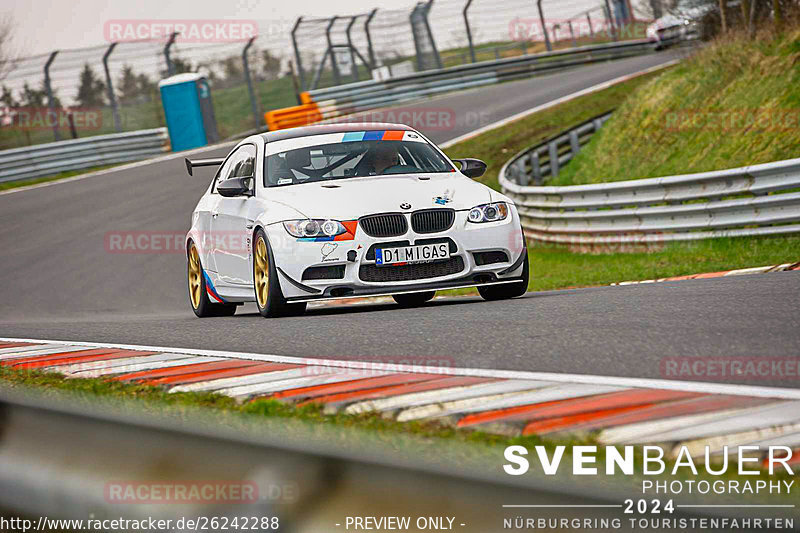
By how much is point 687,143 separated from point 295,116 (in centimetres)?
1441

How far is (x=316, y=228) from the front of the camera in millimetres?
7898

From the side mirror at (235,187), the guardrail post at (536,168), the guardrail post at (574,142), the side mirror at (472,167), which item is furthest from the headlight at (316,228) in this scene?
the guardrail post at (574,142)

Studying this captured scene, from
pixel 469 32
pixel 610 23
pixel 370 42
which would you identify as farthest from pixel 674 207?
pixel 610 23

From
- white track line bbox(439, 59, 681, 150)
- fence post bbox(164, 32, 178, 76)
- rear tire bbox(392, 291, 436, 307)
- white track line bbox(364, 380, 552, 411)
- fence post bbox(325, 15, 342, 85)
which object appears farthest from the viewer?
fence post bbox(325, 15, 342, 85)

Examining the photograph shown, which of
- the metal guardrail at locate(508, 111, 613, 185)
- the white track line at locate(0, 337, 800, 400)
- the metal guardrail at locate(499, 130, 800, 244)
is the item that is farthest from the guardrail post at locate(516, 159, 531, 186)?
the white track line at locate(0, 337, 800, 400)

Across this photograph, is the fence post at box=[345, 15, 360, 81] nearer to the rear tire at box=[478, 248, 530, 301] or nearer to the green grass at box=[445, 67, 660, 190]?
the green grass at box=[445, 67, 660, 190]

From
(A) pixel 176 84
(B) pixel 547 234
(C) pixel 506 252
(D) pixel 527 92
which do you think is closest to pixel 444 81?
(D) pixel 527 92

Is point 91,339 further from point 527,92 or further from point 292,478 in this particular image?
point 527,92

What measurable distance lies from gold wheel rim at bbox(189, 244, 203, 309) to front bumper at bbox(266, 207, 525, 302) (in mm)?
2344

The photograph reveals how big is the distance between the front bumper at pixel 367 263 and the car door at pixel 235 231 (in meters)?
0.79

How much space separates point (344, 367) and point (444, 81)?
30.7 metres

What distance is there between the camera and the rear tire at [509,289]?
8.62 meters

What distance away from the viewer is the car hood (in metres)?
8.00

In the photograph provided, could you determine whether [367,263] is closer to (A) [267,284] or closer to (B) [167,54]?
(A) [267,284]
